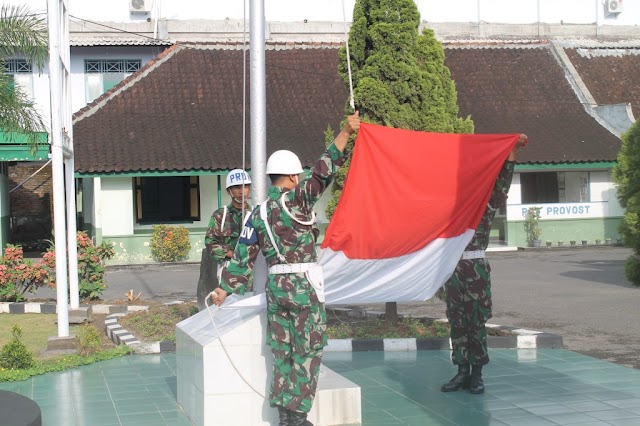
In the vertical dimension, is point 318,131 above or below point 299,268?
above

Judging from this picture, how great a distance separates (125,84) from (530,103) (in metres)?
13.0

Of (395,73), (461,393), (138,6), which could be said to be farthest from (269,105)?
(461,393)

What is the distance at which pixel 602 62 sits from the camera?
106ft

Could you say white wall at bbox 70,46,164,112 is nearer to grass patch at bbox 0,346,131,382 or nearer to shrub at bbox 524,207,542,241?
shrub at bbox 524,207,542,241

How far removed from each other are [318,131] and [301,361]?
68.4 ft

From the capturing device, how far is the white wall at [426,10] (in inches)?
1229

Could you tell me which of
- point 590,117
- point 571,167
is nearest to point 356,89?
point 571,167

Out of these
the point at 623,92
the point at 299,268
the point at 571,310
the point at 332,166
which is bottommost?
the point at 571,310

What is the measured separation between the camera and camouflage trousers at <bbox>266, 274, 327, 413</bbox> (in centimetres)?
639

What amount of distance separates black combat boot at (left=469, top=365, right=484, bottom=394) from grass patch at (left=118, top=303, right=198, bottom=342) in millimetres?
3972

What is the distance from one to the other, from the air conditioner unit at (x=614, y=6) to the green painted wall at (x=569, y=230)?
11181 millimetres

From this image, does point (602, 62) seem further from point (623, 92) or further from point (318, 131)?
point (318, 131)

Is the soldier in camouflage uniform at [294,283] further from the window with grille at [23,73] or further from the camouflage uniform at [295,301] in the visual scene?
the window with grille at [23,73]

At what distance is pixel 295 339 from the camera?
643 cm
